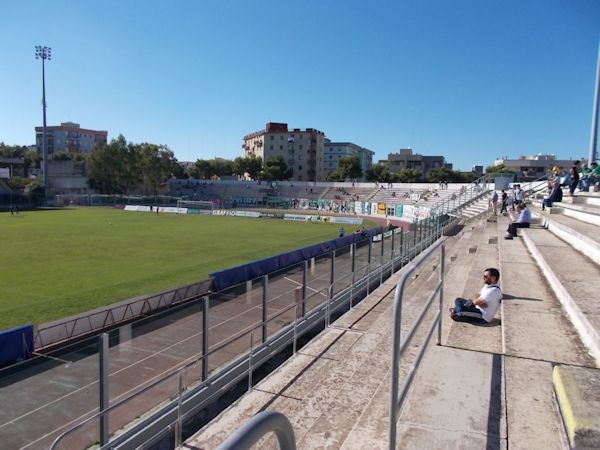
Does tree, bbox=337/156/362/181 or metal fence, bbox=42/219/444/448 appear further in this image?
tree, bbox=337/156/362/181

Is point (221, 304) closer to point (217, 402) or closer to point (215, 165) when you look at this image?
point (217, 402)

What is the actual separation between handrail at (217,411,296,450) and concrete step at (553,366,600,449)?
1.88m

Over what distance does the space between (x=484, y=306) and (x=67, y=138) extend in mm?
158525

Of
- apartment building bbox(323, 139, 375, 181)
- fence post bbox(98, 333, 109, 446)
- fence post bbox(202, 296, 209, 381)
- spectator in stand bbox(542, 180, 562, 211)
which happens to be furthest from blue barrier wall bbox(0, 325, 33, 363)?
apartment building bbox(323, 139, 375, 181)

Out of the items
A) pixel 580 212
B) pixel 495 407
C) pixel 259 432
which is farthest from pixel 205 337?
pixel 580 212

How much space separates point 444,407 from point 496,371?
3.13ft

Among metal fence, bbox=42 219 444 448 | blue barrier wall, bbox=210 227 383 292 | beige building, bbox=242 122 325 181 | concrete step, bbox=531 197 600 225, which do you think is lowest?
blue barrier wall, bbox=210 227 383 292

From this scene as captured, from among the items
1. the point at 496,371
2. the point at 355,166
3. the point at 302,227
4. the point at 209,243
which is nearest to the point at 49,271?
the point at 209,243

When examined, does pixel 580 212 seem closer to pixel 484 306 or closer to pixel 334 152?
pixel 484 306

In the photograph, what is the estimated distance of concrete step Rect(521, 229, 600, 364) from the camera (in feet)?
15.5

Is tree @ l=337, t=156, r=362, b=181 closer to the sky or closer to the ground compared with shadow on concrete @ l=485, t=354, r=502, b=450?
closer to the sky

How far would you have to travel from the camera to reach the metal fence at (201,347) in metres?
5.96

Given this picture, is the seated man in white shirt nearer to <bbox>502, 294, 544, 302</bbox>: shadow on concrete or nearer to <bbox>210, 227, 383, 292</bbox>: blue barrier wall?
<bbox>502, 294, 544, 302</bbox>: shadow on concrete

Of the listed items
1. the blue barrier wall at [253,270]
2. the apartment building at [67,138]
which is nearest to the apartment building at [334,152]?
the apartment building at [67,138]
